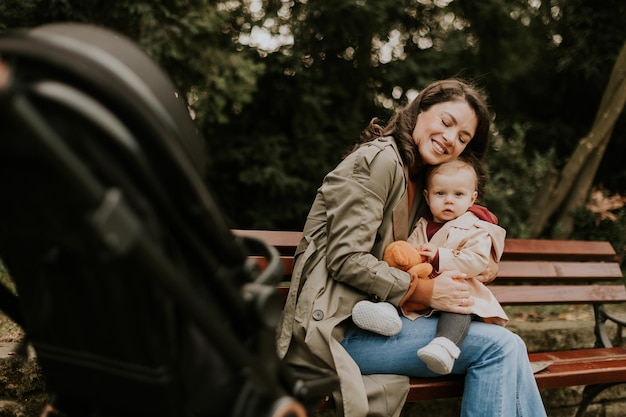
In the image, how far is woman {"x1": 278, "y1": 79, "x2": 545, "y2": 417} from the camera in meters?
2.38

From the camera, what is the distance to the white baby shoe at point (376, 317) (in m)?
2.40

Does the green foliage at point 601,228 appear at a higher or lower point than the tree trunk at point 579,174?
lower

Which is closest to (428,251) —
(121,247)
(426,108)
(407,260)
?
(407,260)

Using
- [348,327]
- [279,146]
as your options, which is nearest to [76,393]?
[348,327]

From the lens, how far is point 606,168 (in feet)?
22.4

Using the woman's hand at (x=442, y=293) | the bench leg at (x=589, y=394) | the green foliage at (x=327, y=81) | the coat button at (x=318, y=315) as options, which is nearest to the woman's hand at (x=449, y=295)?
the woman's hand at (x=442, y=293)

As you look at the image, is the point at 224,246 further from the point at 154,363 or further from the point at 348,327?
the point at 348,327

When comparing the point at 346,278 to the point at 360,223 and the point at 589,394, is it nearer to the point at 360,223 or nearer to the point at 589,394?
the point at 360,223

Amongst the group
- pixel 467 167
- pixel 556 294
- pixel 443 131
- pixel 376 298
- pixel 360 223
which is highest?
pixel 443 131

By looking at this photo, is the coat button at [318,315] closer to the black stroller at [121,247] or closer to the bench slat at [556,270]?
the black stroller at [121,247]

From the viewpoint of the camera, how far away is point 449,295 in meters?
2.51

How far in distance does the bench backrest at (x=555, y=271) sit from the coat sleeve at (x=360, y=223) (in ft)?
3.45

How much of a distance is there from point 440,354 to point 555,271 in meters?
1.68

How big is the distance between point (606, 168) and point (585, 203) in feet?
3.81
